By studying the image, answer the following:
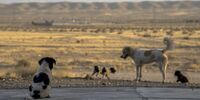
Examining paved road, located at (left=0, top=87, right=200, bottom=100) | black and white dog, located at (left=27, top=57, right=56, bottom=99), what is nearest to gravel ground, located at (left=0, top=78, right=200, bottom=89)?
paved road, located at (left=0, top=87, right=200, bottom=100)

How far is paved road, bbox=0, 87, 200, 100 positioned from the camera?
17.2 metres

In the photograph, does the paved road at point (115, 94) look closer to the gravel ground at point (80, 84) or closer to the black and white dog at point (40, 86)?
the black and white dog at point (40, 86)

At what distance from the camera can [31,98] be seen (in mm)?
16781

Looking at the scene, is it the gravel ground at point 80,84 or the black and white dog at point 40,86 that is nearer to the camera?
the black and white dog at point 40,86

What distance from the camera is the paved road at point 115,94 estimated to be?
17234 millimetres

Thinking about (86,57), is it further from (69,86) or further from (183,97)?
(183,97)

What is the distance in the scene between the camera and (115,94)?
18125 mm

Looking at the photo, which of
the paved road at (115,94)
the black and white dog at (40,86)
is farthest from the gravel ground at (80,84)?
the black and white dog at (40,86)

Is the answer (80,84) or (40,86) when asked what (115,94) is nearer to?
(40,86)

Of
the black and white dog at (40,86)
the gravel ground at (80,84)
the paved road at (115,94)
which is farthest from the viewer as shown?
the gravel ground at (80,84)

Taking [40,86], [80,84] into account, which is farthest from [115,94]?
[80,84]

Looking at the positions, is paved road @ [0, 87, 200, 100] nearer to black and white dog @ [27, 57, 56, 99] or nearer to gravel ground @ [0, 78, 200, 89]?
black and white dog @ [27, 57, 56, 99]

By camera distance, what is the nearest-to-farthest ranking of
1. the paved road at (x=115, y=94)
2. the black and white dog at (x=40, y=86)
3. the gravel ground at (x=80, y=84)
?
the black and white dog at (x=40, y=86) → the paved road at (x=115, y=94) → the gravel ground at (x=80, y=84)

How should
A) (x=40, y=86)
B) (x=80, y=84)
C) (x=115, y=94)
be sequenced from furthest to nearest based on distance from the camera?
(x=80, y=84)
(x=115, y=94)
(x=40, y=86)
